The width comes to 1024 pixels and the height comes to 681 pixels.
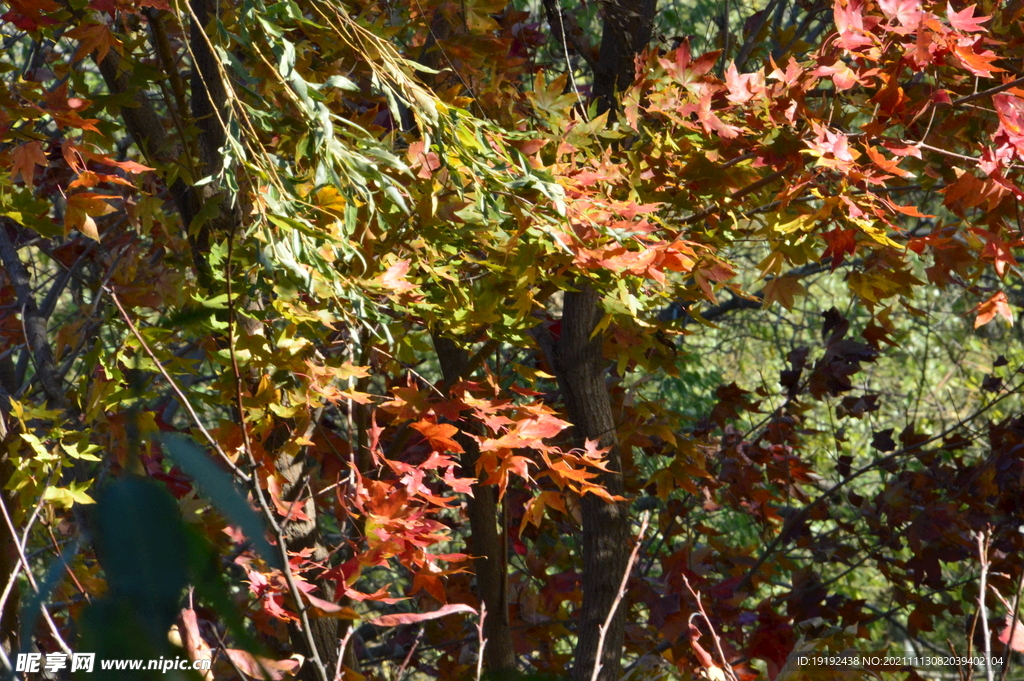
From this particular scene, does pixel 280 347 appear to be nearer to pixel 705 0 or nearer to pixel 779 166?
pixel 779 166

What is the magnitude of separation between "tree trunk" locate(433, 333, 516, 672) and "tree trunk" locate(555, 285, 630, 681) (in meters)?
0.23

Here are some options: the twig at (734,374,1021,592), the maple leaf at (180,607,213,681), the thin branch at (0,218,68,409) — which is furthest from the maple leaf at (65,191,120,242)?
the twig at (734,374,1021,592)

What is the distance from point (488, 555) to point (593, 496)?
1.22 feet

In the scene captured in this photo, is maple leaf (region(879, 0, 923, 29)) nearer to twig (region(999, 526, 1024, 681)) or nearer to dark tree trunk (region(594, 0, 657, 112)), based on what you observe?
dark tree trunk (region(594, 0, 657, 112))

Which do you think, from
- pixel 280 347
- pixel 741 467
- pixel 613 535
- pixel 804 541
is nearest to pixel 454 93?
pixel 280 347

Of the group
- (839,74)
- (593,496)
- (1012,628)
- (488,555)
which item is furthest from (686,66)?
(488,555)

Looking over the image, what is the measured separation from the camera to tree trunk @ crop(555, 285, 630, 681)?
8.68 feet

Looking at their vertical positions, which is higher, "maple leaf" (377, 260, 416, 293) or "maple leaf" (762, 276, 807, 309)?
"maple leaf" (762, 276, 807, 309)

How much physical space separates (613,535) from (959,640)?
4159mm

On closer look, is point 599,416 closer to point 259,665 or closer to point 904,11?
point 904,11

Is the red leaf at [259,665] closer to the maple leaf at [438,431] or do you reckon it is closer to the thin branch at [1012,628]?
the maple leaf at [438,431]

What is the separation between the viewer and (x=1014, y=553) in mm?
2877

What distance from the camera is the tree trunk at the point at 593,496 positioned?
264 cm

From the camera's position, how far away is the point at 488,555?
9.16 ft
